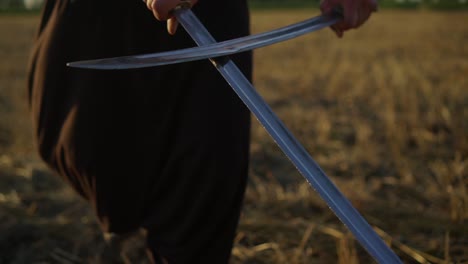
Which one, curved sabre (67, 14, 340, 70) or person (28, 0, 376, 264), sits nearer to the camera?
curved sabre (67, 14, 340, 70)

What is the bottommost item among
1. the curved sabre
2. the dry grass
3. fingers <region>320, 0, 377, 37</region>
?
the dry grass

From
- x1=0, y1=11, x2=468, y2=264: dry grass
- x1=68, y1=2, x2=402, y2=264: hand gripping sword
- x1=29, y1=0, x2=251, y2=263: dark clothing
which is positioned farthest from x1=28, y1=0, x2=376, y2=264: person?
x1=0, y1=11, x2=468, y2=264: dry grass

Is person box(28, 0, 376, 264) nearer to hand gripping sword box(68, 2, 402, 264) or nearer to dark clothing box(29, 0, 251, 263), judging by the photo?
dark clothing box(29, 0, 251, 263)

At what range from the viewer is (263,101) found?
0.97 meters

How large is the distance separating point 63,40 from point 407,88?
11.3 ft

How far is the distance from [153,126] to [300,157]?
533mm

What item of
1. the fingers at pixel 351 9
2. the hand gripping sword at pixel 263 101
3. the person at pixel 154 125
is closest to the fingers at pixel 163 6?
the hand gripping sword at pixel 263 101

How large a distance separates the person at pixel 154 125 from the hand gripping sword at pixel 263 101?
260 mm

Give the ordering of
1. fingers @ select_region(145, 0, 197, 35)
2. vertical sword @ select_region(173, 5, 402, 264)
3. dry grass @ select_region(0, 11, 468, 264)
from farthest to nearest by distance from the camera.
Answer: dry grass @ select_region(0, 11, 468, 264) → fingers @ select_region(145, 0, 197, 35) → vertical sword @ select_region(173, 5, 402, 264)

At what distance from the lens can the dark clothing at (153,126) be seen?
4.17 feet

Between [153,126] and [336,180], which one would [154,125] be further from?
[336,180]

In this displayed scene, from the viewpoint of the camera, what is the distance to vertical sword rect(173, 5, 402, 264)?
88 cm

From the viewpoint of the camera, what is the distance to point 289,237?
1.88 m

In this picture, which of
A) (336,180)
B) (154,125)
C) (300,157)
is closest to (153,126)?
(154,125)
